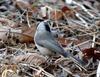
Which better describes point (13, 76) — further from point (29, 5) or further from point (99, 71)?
point (29, 5)

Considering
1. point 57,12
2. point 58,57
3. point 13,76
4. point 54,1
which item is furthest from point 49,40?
point 54,1

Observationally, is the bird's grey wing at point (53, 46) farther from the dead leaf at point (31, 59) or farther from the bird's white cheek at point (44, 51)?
the dead leaf at point (31, 59)

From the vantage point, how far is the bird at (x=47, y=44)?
535 cm

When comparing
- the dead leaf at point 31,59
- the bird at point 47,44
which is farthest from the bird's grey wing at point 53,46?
the dead leaf at point 31,59

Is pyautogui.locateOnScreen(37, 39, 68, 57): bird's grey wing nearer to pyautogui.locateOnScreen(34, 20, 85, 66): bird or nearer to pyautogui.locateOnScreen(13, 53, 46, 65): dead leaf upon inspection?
pyautogui.locateOnScreen(34, 20, 85, 66): bird

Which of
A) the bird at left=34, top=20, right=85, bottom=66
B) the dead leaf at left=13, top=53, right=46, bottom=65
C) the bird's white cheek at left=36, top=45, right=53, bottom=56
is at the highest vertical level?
the bird at left=34, top=20, right=85, bottom=66

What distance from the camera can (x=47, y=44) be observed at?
561 centimetres

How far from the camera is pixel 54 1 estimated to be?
8.57 meters

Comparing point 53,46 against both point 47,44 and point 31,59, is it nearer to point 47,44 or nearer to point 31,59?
point 47,44

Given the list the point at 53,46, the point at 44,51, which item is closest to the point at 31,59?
the point at 44,51

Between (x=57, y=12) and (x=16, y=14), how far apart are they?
704mm

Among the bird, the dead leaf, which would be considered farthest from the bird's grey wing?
the dead leaf

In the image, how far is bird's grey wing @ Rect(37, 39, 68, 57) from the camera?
5352mm

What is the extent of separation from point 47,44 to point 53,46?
129 millimetres
